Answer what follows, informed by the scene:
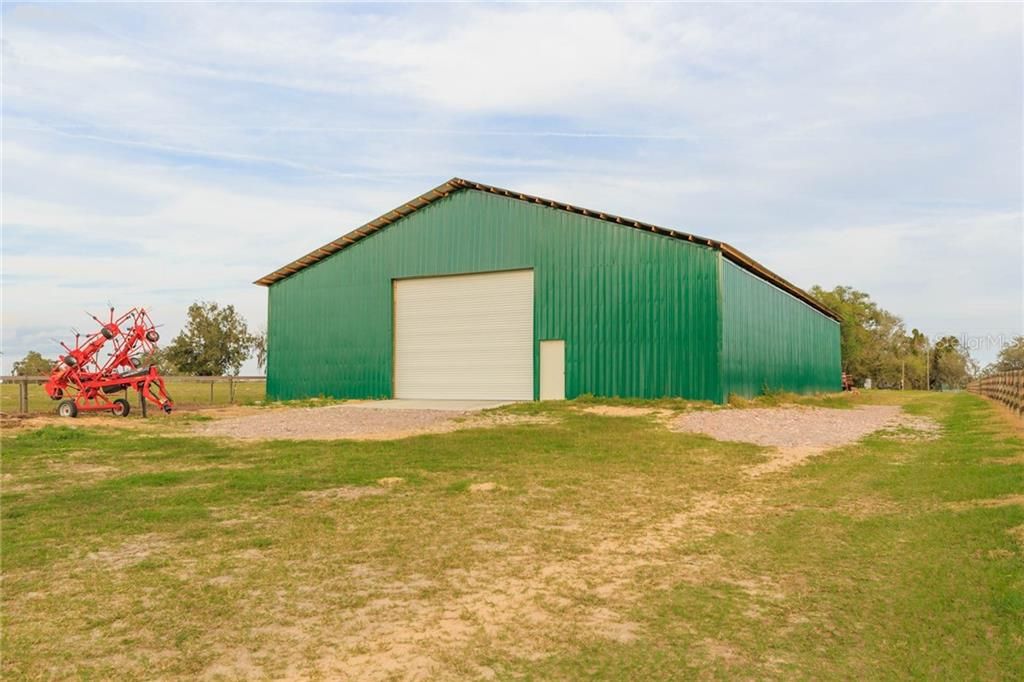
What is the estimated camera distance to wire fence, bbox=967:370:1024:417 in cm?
2063

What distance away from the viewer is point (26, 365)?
82.3 metres

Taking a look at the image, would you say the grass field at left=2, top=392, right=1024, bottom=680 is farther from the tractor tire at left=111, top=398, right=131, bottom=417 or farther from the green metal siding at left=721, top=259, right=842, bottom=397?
the green metal siding at left=721, top=259, right=842, bottom=397

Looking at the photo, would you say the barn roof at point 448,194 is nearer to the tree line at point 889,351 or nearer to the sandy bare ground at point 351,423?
the sandy bare ground at point 351,423

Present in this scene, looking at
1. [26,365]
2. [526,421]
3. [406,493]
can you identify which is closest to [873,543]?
[406,493]

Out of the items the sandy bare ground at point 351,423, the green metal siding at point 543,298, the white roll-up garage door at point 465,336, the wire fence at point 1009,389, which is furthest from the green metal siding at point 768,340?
the sandy bare ground at point 351,423

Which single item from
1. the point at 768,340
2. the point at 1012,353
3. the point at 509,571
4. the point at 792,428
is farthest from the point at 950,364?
the point at 509,571

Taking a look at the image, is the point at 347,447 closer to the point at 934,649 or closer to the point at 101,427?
the point at 101,427

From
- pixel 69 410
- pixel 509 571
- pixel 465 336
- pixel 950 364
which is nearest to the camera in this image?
pixel 509 571

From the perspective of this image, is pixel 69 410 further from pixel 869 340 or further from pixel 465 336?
pixel 869 340

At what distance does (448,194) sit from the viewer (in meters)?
31.5

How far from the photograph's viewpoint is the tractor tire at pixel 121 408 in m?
24.2

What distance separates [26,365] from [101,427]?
→ 77.5 meters

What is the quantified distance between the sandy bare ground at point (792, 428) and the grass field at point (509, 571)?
2729 mm

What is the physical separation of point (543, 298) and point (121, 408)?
15.6 m
